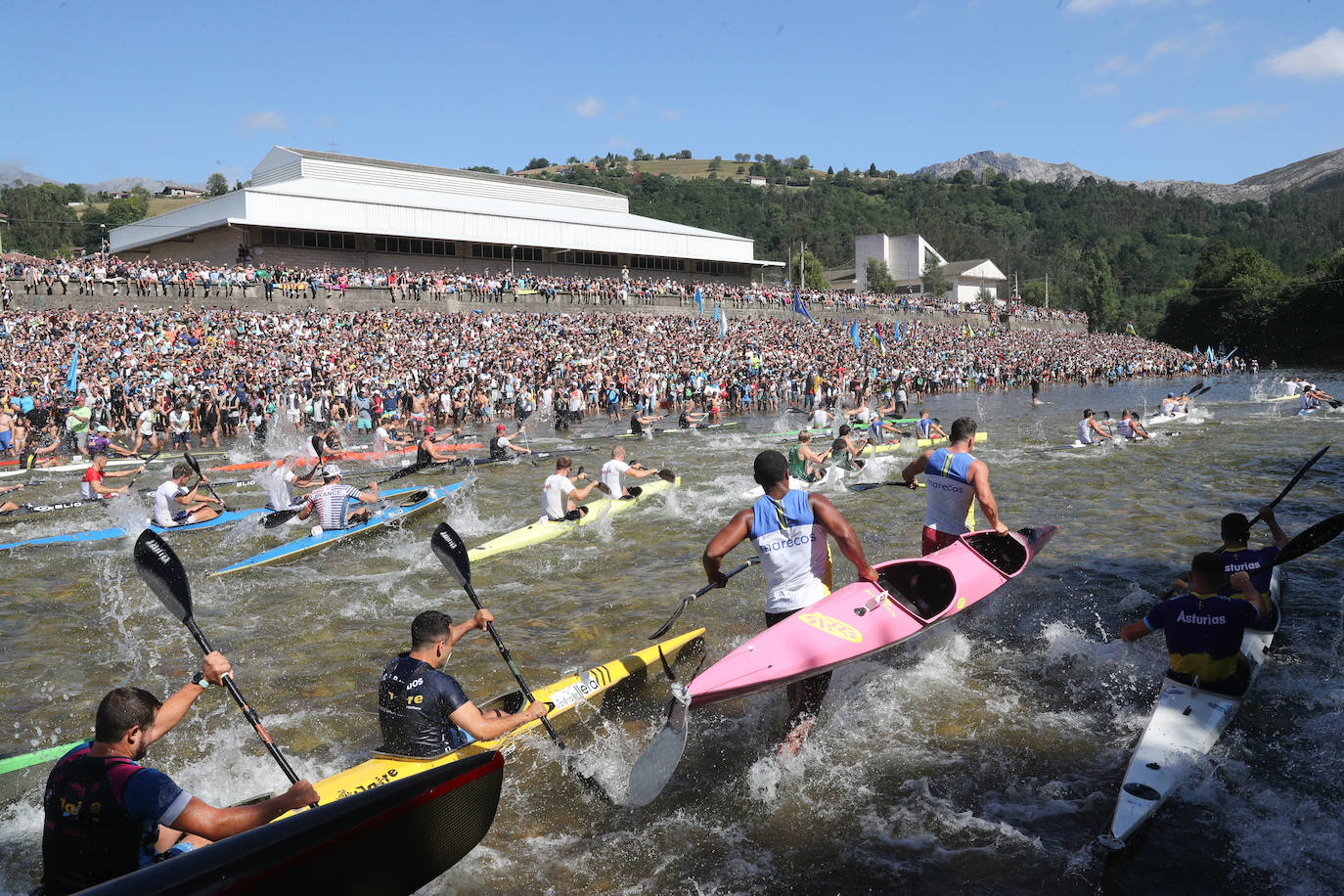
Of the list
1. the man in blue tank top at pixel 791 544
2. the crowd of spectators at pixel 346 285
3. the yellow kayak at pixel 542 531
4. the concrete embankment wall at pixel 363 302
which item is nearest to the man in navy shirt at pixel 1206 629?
the man in blue tank top at pixel 791 544

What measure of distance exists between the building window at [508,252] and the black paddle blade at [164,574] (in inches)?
1867

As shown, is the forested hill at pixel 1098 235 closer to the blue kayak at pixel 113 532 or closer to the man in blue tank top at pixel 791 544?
the blue kayak at pixel 113 532

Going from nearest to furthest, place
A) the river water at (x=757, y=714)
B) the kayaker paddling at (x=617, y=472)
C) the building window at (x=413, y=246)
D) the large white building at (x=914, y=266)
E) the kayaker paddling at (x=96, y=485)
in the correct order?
the river water at (x=757, y=714) → the kayaker paddling at (x=617, y=472) → the kayaker paddling at (x=96, y=485) → the building window at (x=413, y=246) → the large white building at (x=914, y=266)

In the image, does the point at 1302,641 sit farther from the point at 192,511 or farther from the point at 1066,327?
the point at 1066,327

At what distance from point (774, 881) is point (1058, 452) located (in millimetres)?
18659

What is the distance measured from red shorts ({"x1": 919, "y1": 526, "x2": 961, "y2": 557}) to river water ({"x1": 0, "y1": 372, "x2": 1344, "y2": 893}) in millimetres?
865

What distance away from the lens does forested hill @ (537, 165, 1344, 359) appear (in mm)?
89938

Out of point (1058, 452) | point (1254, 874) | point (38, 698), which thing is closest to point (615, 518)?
point (38, 698)

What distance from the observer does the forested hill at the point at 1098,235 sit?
89.9 meters

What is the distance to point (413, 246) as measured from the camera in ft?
159

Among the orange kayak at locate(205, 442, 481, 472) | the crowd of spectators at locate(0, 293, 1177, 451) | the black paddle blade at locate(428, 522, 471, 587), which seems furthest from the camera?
the crowd of spectators at locate(0, 293, 1177, 451)

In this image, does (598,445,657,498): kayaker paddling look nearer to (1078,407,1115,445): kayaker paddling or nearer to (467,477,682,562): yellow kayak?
(467,477,682,562): yellow kayak

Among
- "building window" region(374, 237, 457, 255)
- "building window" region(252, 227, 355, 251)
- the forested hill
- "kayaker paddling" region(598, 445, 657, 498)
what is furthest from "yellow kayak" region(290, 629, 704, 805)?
the forested hill

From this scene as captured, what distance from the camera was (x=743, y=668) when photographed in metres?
5.72
